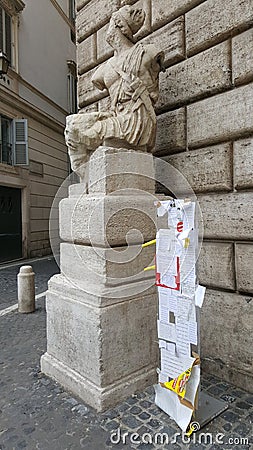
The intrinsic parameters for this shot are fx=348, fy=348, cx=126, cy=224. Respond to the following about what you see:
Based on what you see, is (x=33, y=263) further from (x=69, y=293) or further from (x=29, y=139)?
(x=69, y=293)

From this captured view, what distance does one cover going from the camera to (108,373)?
267 centimetres

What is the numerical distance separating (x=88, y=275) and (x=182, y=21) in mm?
2784

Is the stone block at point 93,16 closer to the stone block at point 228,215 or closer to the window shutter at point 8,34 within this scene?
the stone block at point 228,215

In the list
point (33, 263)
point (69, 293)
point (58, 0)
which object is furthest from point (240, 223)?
point (58, 0)

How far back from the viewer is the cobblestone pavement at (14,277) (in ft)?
21.9

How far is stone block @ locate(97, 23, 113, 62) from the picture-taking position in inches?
183

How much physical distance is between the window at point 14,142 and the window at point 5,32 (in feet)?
7.52

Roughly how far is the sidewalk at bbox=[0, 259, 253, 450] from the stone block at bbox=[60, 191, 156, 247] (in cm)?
125

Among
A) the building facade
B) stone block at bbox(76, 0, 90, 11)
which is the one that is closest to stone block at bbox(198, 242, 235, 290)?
stone block at bbox(76, 0, 90, 11)

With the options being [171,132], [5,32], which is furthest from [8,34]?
[171,132]

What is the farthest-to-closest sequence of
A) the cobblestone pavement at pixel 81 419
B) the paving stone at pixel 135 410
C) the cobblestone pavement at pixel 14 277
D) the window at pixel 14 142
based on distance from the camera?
the window at pixel 14 142
the cobblestone pavement at pixel 14 277
the paving stone at pixel 135 410
the cobblestone pavement at pixel 81 419

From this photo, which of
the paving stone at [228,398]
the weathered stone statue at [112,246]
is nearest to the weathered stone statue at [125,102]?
the weathered stone statue at [112,246]

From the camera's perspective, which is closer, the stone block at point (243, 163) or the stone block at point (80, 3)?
the stone block at point (243, 163)

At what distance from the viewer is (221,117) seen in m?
3.22
